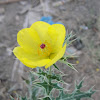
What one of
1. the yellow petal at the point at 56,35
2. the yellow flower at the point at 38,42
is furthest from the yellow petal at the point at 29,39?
the yellow petal at the point at 56,35

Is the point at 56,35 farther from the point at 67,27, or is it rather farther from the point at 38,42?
the point at 67,27

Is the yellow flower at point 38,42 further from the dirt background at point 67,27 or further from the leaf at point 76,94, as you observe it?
the dirt background at point 67,27

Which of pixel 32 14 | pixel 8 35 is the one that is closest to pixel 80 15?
pixel 32 14

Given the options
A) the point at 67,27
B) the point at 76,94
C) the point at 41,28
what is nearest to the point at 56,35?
the point at 41,28

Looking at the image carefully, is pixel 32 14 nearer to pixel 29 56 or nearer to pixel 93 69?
pixel 93 69

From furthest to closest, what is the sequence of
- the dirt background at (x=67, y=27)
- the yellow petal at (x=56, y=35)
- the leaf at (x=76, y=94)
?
the dirt background at (x=67, y=27) → the leaf at (x=76, y=94) → the yellow petal at (x=56, y=35)
